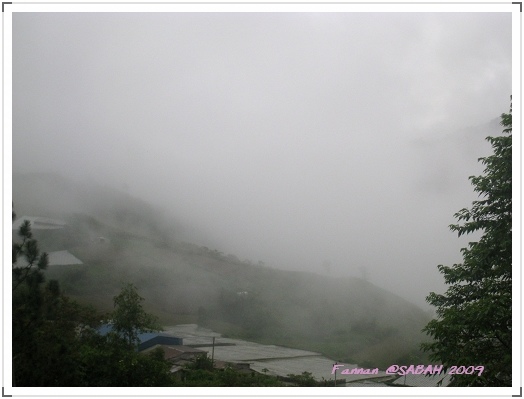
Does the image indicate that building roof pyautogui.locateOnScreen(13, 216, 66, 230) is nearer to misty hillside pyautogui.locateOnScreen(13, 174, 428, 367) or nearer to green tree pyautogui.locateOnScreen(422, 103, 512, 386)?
misty hillside pyautogui.locateOnScreen(13, 174, 428, 367)

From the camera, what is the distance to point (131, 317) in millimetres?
8703

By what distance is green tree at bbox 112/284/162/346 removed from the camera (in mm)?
8586

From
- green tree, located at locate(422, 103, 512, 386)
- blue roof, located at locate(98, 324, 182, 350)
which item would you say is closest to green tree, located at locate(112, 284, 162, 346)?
blue roof, located at locate(98, 324, 182, 350)

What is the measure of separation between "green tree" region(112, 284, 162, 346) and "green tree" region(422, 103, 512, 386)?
5.59 metres

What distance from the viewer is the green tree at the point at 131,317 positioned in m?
8.59

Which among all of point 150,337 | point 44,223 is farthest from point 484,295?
point 44,223

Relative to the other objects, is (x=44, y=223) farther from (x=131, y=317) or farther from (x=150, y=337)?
(x=150, y=337)

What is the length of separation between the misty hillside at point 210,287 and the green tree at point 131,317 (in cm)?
49

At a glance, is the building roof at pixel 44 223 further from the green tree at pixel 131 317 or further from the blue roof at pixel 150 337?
the blue roof at pixel 150 337

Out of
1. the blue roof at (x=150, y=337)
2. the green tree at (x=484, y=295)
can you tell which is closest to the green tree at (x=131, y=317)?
the blue roof at (x=150, y=337)

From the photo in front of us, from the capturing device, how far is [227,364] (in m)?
8.34

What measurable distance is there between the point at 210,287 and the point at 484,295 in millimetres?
6768
